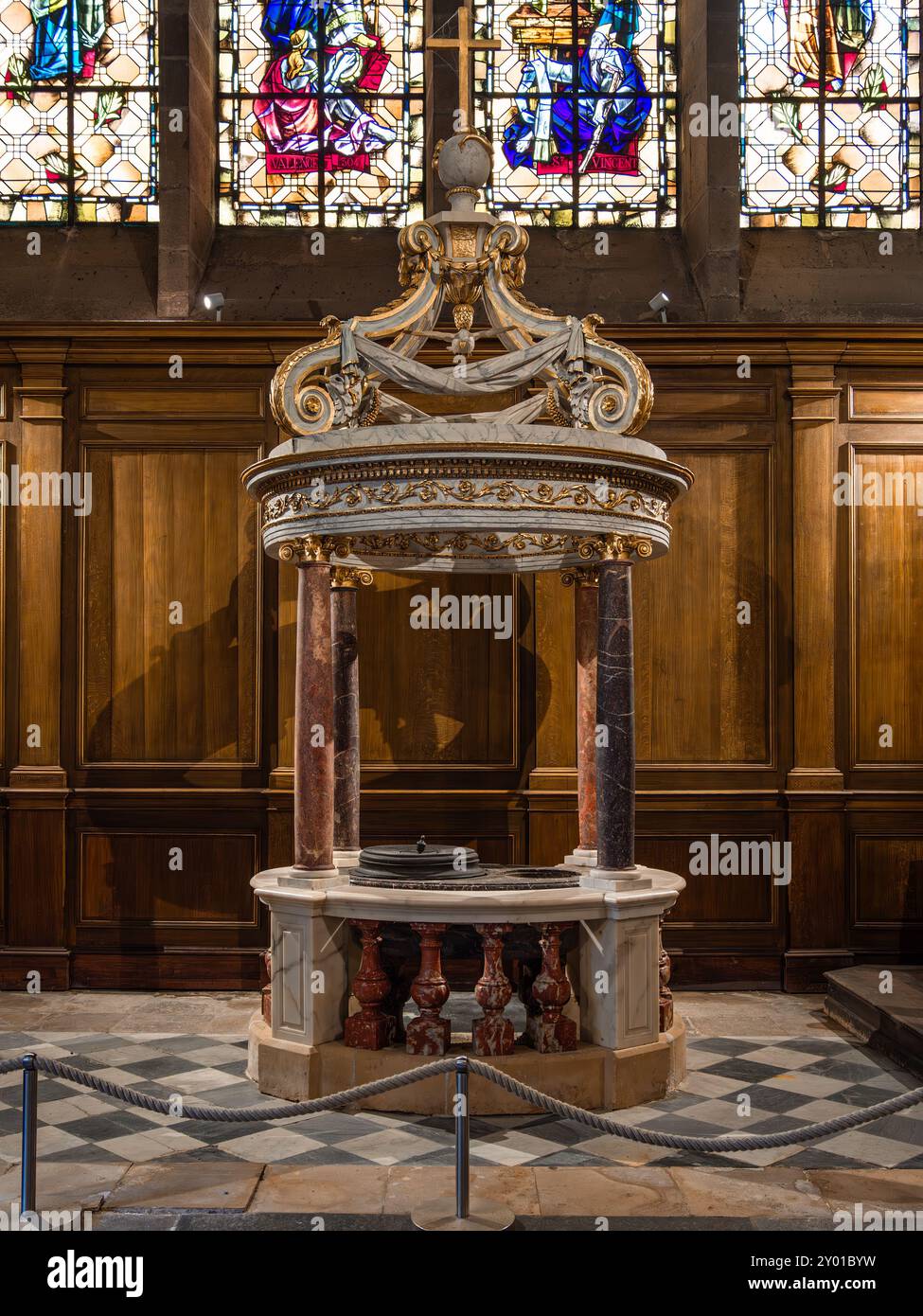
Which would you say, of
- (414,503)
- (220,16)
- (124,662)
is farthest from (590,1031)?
(220,16)

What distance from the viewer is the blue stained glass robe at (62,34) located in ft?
31.4

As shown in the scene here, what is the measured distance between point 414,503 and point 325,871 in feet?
6.41

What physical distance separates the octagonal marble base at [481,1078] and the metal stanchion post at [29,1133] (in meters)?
2.21

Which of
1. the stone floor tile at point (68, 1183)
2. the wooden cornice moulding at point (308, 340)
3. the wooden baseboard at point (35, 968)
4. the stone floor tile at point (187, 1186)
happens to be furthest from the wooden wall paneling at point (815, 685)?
the stone floor tile at point (68, 1183)

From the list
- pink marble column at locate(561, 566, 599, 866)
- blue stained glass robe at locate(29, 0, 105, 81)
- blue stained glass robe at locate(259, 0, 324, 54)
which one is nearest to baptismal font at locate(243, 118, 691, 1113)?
pink marble column at locate(561, 566, 599, 866)

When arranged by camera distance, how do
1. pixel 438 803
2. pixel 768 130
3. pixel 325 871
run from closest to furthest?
1. pixel 325 871
2. pixel 438 803
3. pixel 768 130

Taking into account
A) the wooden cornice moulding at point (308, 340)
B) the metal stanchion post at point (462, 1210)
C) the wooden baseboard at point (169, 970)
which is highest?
the wooden cornice moulding at point (308, 340)

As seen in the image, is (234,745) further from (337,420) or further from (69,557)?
(337,420)

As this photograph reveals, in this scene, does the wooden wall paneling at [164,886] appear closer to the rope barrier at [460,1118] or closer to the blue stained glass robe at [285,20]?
Result: the rope barrier at [460,1118]

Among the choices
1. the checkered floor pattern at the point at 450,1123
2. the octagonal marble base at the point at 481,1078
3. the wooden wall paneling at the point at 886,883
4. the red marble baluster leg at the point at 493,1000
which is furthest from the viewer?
the wooden wall paneling at the point at 886,883

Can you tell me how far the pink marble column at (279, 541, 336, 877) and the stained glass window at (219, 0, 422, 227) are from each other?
4.25 meters

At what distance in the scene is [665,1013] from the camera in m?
6.59

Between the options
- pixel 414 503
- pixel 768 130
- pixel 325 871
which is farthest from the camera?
pixel 768 130

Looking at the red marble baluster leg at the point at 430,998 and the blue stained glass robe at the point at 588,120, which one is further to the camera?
the blue stained glass robe at the point at 588,120
